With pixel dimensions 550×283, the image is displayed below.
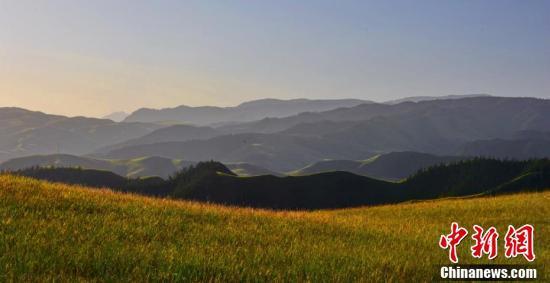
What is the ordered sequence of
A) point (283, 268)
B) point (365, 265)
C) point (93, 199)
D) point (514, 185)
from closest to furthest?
1. point (283, 268)
2. point (365, 265)
3. point (93, 199)
4. point (514, 185)

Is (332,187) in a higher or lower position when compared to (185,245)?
higher

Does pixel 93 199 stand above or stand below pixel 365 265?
above

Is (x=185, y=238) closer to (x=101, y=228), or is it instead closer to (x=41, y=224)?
(x=101, y=228)

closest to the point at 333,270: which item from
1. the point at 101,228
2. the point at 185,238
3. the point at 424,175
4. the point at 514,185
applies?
the point at 185,238

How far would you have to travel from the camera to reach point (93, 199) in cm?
1566

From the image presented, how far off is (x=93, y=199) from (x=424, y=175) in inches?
7273

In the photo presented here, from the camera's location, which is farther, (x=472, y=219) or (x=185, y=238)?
(x=472, y=219)

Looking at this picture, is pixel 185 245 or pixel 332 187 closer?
pixel 185 245

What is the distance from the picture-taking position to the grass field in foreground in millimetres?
8359

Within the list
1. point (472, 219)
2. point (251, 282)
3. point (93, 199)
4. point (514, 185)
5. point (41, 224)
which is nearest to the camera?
point (251, 282)

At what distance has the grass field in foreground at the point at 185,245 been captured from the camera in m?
8.36

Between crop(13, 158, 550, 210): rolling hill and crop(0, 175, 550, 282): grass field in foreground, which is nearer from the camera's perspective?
crop(0, 175, 550, 282): grass field in foreground

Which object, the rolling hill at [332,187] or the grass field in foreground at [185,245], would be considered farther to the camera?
the rolling hill at [332,187]

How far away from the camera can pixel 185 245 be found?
10.8 m
